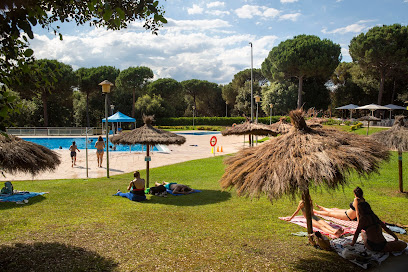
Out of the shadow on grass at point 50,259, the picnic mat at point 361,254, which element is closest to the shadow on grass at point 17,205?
the shadow on grass at point 50,259

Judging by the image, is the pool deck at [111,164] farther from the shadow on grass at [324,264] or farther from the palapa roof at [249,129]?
the shadow on grass at [324,264]

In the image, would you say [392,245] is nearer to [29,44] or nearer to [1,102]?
[1,102]

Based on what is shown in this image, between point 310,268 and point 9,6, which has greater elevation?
point 9,6

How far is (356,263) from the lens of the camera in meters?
4.67

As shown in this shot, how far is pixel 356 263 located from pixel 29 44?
5.63 metres

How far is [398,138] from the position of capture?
9.08m

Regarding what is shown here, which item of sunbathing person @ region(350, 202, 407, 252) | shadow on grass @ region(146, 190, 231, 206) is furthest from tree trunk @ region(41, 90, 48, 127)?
sunbathing person @ region(350, 202, 407, 252)

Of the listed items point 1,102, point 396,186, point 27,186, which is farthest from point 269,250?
point 27,186

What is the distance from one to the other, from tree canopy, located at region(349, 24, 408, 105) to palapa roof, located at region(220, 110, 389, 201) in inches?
Result: 1351

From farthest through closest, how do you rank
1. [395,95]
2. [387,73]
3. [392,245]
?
1. [395,95]
2. [387,73]
3. [392,245]

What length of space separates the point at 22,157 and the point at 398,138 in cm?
1021

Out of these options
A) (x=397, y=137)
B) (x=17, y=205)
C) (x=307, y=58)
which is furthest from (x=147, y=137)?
(x=307, y=58)

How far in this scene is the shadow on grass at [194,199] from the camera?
8.77 meters

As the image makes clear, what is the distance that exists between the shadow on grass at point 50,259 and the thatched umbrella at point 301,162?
2.37m
